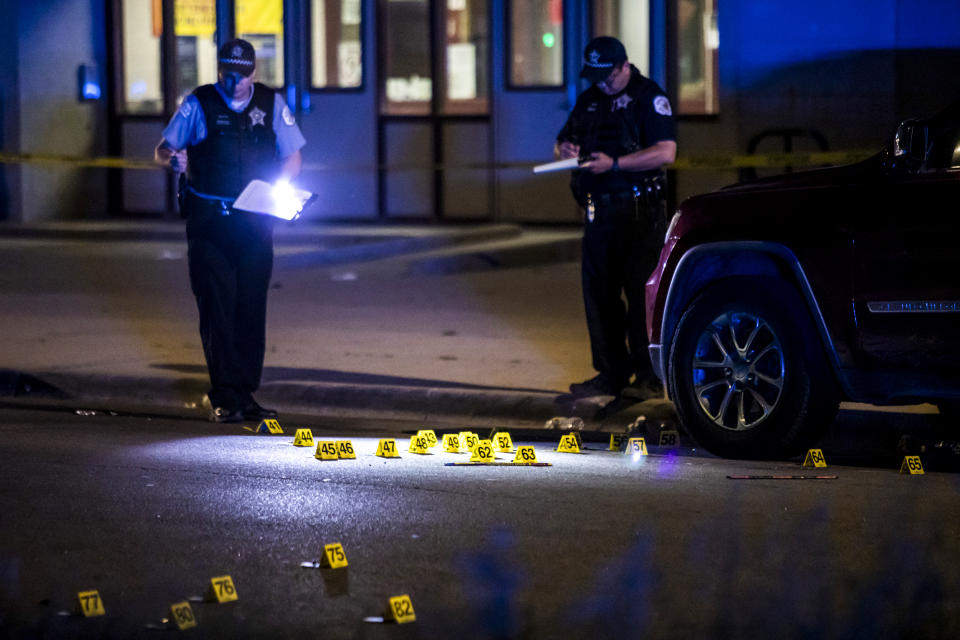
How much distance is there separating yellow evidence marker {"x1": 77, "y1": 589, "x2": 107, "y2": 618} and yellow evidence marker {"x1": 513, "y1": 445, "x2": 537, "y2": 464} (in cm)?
278

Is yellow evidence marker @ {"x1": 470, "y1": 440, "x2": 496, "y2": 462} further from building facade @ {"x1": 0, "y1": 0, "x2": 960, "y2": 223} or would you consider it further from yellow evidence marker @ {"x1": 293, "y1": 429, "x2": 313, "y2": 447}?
building facade @ {"x1": 0, "y1": 0, "x2": 960, "y2": 223}

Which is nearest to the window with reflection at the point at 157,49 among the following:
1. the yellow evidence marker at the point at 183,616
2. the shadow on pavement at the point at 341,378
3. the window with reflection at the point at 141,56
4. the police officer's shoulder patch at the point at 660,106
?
the window with reflection at the point at 141,56

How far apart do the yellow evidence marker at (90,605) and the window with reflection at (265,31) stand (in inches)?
674

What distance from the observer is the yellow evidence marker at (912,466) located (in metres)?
6.98

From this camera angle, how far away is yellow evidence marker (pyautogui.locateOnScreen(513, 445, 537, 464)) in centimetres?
733

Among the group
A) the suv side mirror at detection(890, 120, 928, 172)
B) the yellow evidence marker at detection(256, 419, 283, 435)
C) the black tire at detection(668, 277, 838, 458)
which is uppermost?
the suv side mirror at detection(890, 120, 928, 172)

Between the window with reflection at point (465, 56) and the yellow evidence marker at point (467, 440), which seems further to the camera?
the window with reflection at point (465, 56)

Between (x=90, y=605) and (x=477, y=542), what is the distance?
1.39m

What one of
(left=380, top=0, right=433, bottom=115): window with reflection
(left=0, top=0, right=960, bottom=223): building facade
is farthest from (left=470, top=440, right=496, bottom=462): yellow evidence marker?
(left=380, top=0, right=433, bottom=115): window with reflection

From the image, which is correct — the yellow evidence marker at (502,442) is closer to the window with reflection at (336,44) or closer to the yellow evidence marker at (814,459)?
the yellow evidence marker at (814,459)

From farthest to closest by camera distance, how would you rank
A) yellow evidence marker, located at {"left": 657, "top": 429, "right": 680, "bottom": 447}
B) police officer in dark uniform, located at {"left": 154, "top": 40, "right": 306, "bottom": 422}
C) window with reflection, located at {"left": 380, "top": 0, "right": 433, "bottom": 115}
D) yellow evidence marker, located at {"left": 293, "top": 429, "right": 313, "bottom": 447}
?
window with reflection, located at {"left": 380, "top": 0, "right": 433, "bottom": 115}
police officer in dark uniform, located at {"left": 154, "top": 40, "right": 306, "bottom": 422}
yellow evidence marker, located at {"left": 657, "top": 429, "right": 680, "bottom": 447}
yellow evidence marker, located at {"left": 293, "top": 429, "right": 313, "bottom": 447}

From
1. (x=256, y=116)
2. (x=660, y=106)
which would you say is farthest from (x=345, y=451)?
(x=660, y=106)

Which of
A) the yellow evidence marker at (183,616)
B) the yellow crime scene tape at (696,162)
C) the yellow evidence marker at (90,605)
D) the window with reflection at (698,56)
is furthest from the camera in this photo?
the window with reflection at (698,56)

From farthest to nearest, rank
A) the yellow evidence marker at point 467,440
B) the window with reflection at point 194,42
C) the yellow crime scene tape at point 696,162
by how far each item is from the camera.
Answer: the window with reflection at point 194,42, the yellow crime scene tape at point 696,162, the yellow evidence marker at point 467,440
